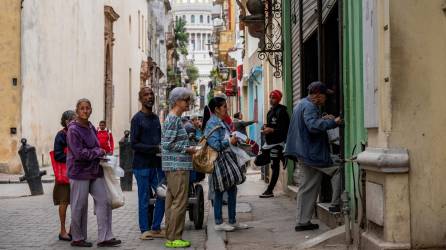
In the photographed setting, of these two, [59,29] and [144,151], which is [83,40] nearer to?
[59,29]

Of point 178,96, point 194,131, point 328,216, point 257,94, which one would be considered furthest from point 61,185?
point 257,94

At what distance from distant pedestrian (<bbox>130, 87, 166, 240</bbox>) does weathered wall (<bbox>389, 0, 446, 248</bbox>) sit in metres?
3.68

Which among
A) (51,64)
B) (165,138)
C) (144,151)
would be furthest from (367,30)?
(51,64)

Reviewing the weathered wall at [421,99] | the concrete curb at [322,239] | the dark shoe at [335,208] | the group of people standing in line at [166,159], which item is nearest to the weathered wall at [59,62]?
the group of people standing in line at [166,159]

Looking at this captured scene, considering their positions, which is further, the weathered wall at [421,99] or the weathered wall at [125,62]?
the weathered wall at [125,62]

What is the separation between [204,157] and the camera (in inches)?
354

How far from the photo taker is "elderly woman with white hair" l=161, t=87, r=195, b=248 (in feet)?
27.5

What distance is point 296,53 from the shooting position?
1301cm

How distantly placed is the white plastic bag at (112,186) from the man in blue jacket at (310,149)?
79.8 inches

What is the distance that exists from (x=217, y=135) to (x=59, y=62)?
1679 centimetres

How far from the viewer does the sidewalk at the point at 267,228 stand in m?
8.44

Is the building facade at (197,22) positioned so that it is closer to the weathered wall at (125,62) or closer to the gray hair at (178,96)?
the weathered wall at (125,62)

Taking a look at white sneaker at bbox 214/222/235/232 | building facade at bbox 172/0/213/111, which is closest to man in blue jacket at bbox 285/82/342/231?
white sneaker at bbox 214/222/235/232

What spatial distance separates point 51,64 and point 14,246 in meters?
15.8
